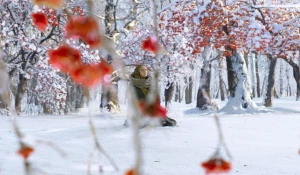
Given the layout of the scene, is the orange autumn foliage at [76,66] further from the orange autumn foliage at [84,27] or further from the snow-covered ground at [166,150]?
the snow-covered ground at [166,150]

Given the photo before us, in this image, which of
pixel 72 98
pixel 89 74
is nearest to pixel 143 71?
pixel 89 74

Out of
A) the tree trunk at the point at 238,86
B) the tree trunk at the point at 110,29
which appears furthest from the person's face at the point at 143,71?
the tree trunk at the point at 110,29

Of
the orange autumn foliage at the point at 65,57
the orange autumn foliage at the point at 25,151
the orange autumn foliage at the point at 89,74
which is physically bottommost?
the orange autumn foliage at the point at 25,151

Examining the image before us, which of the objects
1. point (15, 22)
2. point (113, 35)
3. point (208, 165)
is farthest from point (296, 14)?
point (208, 165)

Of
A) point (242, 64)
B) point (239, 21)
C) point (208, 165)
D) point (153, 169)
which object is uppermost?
point (239, 21)

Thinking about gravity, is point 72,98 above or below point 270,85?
below

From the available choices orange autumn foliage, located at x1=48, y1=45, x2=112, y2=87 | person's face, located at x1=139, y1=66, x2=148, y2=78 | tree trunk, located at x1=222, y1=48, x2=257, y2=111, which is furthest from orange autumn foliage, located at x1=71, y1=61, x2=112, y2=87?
tree trunk, located at x1=222, y1=48, x2=257, y2=111

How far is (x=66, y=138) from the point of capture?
6.45 m

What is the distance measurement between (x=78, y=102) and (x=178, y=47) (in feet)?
17.6

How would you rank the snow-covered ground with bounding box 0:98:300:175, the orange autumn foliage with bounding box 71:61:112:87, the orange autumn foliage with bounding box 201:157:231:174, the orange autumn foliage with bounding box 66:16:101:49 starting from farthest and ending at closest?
the snow-covered ground with bounding box 0:98:300:175
the orange autumn foliage with bounding box 71:61:112:87
the orange autumn foliage with bounding box 201:157:231:174
the orange autumn foliage with bounding box 66:16:101:49

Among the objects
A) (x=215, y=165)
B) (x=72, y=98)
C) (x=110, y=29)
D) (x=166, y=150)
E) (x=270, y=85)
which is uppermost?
(x=110, y=29)

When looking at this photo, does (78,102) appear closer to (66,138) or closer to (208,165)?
(66,138)

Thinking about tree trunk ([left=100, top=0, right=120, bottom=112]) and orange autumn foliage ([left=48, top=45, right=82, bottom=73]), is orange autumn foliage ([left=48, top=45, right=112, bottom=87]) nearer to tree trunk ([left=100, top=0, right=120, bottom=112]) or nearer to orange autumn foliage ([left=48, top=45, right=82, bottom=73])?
orange autumn foliage ([left=48, top=45, right=82, bottom=73])

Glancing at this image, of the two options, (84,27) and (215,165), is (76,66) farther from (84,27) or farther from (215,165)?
(215,165)
